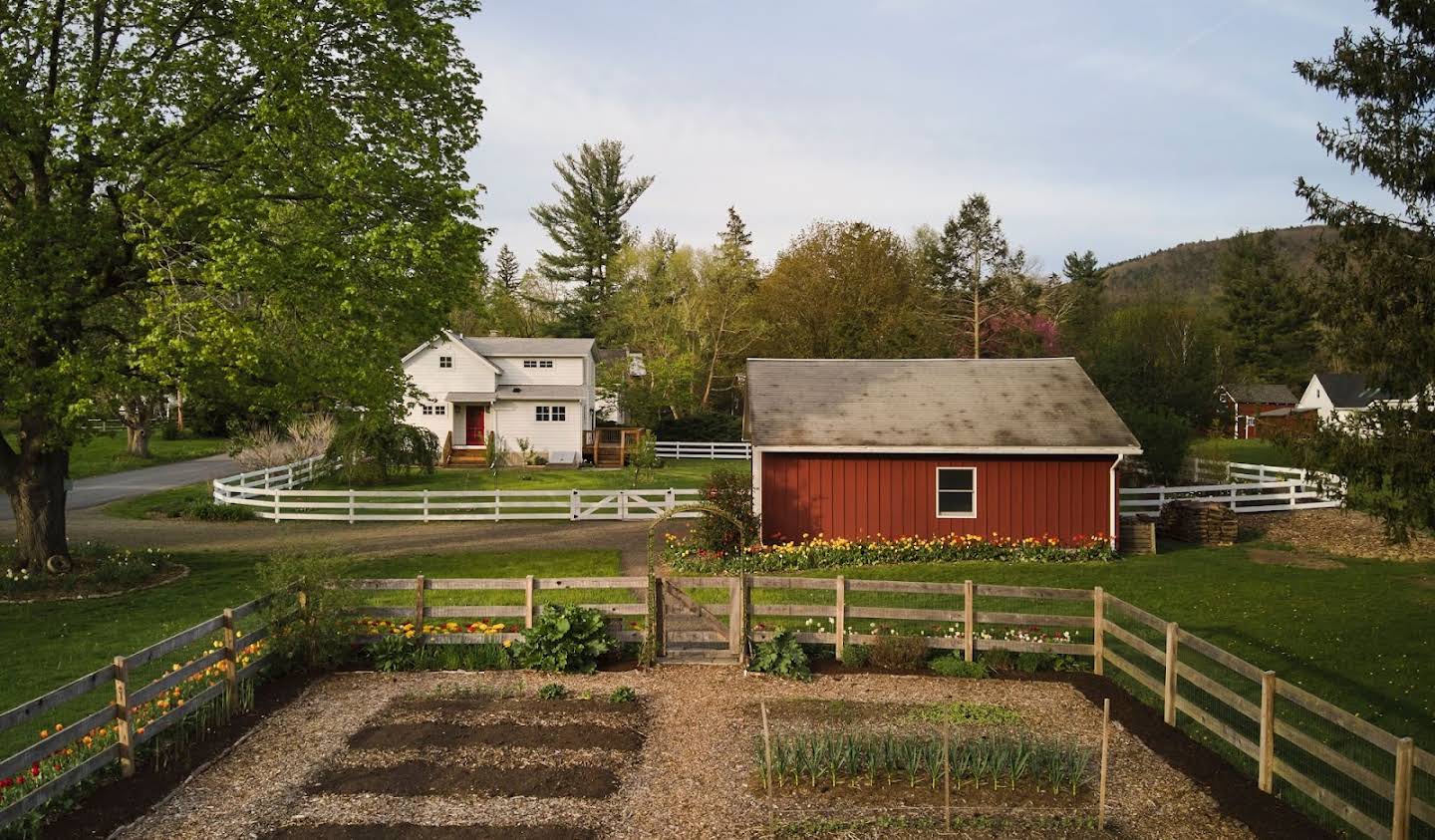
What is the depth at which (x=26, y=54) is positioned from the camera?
1473cm

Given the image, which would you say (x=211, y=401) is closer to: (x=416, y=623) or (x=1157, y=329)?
(x=416, y=623)

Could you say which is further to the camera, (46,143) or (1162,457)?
(1162,457)

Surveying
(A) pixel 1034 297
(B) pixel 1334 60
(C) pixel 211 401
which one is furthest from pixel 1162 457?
(C) pixel 211 401

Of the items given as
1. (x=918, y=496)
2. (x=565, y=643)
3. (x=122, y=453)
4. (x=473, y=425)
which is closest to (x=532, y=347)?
(x=473, y=425)

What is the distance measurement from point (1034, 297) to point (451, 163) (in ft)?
124

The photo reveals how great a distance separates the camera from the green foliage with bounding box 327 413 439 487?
31172 millimetres

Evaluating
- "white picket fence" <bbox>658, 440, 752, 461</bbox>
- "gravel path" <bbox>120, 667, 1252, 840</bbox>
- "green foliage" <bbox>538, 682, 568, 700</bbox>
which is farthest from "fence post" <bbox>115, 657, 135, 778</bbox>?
"white picket fence" <bbox>658, 440, 752, 461</bbox>

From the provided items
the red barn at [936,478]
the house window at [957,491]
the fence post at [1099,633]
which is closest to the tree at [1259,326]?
the red barn at [936,478]

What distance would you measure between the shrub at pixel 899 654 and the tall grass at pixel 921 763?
321cm

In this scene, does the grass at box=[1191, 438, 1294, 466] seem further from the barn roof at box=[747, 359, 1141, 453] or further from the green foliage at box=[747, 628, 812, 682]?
the green foliage at box=[747, 628, 812, 682]

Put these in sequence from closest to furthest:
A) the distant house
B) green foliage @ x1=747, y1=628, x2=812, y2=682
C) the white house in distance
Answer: green foliage @ x1=747, y1=628, x2=812, y2=682 < the white house in distance < the distant house

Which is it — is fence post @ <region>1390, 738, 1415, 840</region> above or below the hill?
below

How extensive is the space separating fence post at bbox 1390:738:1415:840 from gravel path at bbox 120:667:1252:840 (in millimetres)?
1120

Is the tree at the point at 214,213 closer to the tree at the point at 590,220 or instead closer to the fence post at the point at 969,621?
the fence post at the point at 969,621
